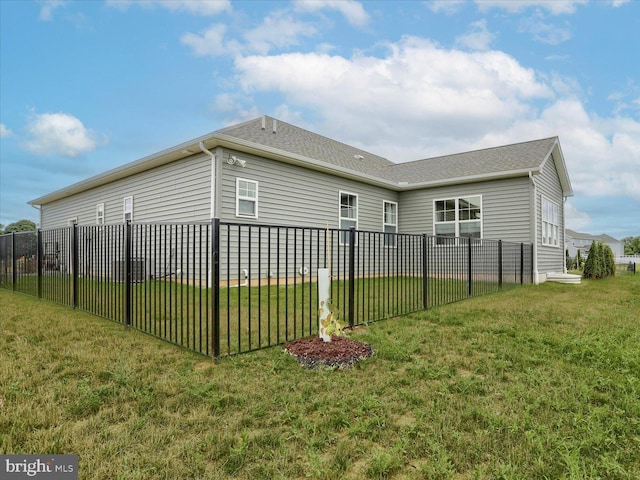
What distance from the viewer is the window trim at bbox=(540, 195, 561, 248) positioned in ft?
37.4

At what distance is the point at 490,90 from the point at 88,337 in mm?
14034

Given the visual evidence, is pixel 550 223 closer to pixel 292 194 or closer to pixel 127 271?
pixel 292 194

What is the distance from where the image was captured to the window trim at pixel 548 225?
11406 mm

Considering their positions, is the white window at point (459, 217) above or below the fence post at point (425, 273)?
above

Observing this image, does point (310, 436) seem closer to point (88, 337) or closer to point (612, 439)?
point (612, 439)

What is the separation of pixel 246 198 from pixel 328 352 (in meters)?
5.99

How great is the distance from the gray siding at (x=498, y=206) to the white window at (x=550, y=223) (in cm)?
141

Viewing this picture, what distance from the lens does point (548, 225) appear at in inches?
483

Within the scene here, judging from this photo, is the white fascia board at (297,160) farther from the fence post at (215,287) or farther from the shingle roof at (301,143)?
the fence post at (215,287)

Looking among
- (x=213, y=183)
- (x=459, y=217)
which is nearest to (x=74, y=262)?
(x=213, y=183)

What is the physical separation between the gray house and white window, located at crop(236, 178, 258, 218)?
25 millimetres

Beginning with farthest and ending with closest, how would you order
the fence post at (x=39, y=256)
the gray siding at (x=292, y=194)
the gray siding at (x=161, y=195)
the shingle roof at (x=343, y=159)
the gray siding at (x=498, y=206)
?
the gray siding at (x=498, y=206), the shingle roof at (x=343, y=159), the gray siding at (x=161, y=195), the gray siding at (x=292, y=194), the fence post at (x=39, y=256)

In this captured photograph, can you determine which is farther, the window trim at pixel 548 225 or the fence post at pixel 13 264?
the window trim at pixel 548 225

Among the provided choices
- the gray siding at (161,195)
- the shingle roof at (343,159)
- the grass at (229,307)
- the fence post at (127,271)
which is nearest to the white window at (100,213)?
the gray siding at (161,195)
